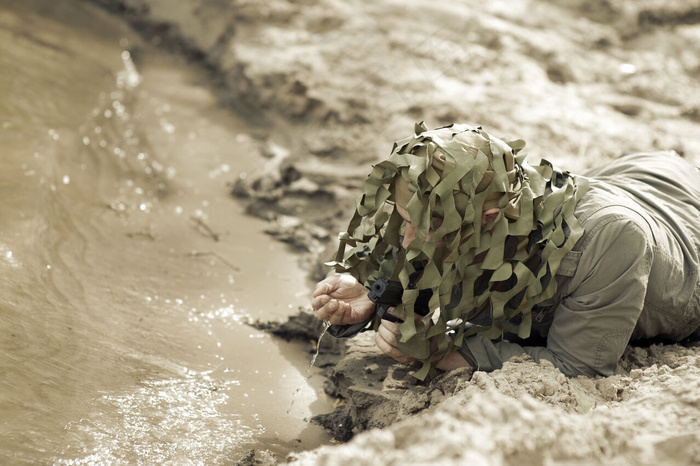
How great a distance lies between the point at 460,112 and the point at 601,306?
2.79 m

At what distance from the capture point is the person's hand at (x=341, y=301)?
7.50 feet

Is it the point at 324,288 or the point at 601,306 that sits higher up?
the point at 601,306

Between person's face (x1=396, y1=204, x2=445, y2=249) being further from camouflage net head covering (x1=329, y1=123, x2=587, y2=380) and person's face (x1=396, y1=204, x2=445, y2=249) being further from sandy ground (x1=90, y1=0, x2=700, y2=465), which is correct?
sandy ground (x1=90, y1=0, x2=700, y2=465)

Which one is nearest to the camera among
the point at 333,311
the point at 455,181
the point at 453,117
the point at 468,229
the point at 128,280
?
the point at 455,181

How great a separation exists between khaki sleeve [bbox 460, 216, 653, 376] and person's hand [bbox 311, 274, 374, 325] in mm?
475

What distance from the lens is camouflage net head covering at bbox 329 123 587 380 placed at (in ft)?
6.54

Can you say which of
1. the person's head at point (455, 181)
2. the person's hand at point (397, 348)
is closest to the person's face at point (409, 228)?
the person's head at point (455, 181)

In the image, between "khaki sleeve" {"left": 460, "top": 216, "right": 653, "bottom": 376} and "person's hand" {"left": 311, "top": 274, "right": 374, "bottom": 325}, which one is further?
"person's hand" {"left": 311, "top": 274, "right": 374, "bottom": 325}

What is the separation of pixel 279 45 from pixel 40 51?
1.99m

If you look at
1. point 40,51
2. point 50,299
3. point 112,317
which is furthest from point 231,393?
point 40,51

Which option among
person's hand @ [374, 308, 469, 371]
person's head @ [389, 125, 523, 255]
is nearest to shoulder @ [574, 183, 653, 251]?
person's head @ [389, 125, 523, 255]

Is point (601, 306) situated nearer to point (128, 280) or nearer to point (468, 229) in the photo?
point (468, 229)

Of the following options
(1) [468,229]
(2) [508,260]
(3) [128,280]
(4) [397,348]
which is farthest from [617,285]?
(3) [128,280]

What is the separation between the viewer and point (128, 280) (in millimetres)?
3053
